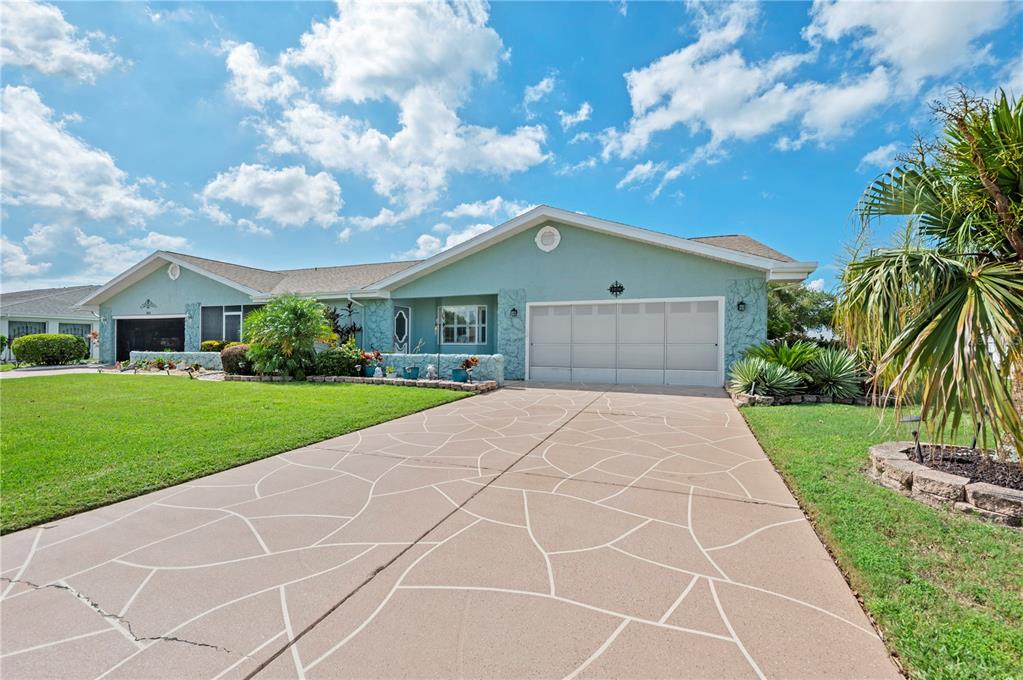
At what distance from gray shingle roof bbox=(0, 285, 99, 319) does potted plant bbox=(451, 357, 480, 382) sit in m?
25.3

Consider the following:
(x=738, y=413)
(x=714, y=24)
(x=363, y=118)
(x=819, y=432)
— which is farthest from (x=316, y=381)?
(x=714, y=24)

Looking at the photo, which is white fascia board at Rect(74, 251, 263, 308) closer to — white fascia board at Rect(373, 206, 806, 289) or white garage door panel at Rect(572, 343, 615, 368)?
white fascia board at Rect(373, 206, 806, 289)

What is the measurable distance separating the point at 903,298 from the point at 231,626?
5.92 meters

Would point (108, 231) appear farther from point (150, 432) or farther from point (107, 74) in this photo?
point (150, 432)

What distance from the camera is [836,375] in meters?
9.34

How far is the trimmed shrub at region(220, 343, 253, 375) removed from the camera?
567 inches

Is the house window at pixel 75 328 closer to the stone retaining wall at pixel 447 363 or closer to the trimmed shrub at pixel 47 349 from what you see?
the trimmed shrub at pixel 47 349

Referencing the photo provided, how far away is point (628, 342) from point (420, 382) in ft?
21.8

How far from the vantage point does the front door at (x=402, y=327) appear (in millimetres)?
16703

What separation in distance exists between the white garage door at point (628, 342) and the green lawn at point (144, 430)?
459 centimetres

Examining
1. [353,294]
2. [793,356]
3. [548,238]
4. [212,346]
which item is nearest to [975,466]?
[793,356]

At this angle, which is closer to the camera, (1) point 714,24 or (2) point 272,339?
(1) point 714,24

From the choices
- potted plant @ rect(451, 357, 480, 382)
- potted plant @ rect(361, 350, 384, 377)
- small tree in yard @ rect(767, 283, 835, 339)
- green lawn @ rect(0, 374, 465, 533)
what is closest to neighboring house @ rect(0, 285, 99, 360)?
green lawn @ rect(0, 374, 465, 533)

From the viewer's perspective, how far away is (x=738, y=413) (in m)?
8.32
